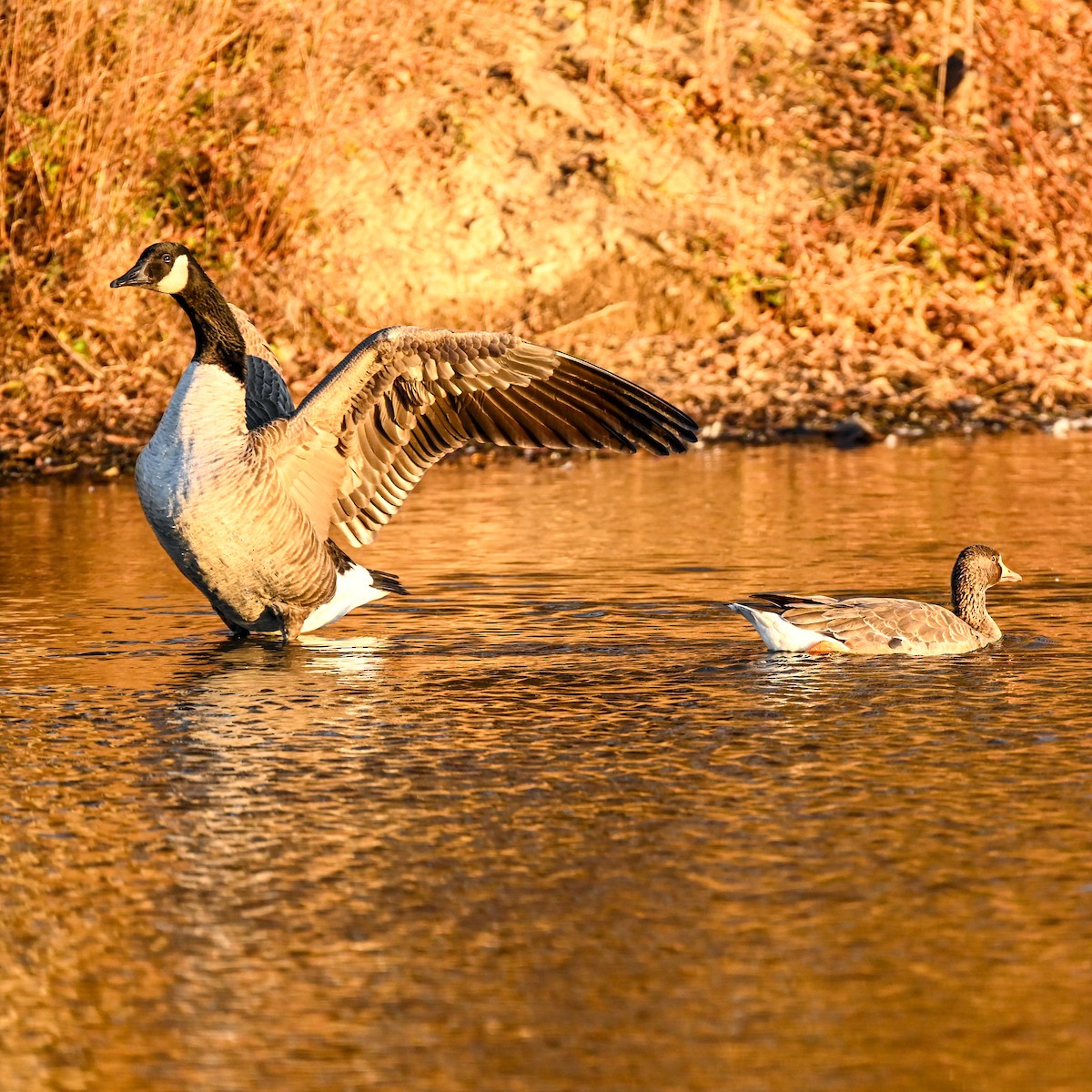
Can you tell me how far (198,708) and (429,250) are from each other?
34.6ft

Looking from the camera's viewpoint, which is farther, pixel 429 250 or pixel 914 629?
pixel 429 250

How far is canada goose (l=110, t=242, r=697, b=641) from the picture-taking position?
8.42m

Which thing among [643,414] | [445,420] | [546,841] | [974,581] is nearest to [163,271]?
[445,420]

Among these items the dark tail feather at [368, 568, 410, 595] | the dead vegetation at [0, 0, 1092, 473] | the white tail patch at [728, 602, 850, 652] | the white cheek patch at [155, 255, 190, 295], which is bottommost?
the white tail patch at [728, 602, 850, 652]

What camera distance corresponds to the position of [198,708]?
741 centimetres

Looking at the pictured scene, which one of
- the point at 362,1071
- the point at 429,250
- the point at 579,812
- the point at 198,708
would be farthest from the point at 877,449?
the point at 362,1071

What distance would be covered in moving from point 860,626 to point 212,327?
3173 mm

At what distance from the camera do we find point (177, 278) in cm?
926

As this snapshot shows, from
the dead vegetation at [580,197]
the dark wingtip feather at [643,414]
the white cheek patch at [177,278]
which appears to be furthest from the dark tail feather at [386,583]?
the dead vegetation at [580,197]

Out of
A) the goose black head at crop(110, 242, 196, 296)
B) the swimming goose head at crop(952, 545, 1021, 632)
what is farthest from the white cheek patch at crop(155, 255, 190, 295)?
the swimming goose head at crop(952, 545, 1021, 632)

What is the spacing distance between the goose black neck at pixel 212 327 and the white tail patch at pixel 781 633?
8.27 ft

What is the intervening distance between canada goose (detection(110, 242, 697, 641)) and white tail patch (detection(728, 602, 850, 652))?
1.29 meters

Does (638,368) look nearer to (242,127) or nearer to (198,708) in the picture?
(242,127)

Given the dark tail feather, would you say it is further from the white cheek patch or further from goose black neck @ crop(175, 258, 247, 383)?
the white cheek patch
